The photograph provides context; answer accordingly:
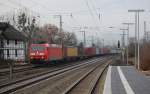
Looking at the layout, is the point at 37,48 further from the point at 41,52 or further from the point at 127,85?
the point at 127,85

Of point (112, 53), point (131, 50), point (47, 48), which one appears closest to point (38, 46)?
point (47, 48)

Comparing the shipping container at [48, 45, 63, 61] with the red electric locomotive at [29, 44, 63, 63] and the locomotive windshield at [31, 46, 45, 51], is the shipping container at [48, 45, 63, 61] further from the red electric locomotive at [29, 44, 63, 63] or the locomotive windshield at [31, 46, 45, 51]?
the locomotive windshield at [31, 46, 45, 51]

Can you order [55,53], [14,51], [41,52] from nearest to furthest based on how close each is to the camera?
[41,52]
[55,53]
[14,51]

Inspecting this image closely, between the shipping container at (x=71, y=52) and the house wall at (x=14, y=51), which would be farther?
the house wall at (x=14, y=51)

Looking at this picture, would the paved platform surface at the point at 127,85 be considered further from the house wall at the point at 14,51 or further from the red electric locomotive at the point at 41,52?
the house wall at the point at 14,51

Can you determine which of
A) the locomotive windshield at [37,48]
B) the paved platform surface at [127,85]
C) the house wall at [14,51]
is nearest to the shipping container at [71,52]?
the house wall at [14,51]

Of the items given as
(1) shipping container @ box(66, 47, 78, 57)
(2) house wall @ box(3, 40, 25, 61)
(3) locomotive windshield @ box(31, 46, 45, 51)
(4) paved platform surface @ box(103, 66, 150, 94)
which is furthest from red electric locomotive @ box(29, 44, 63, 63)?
(4) paved platform surface @ box(103, 66, 150, 94)

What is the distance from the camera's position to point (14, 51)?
210 feet

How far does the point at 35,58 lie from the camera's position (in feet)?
143

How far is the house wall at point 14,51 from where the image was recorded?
61281 mm

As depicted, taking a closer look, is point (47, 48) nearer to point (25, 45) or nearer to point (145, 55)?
point (145, 55)

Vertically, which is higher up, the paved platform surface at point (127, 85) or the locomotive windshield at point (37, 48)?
the locomotive windshield at point (37, 48)

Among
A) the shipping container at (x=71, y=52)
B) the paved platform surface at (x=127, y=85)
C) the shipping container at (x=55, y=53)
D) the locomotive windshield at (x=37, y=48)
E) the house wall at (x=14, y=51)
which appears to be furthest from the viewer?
the house wall at (x=14, y=51)

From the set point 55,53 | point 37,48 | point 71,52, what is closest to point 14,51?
point 71,52
